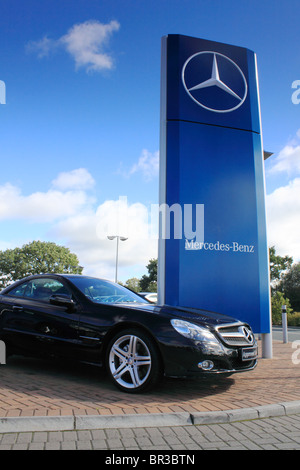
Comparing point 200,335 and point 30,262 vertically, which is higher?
point 30,262

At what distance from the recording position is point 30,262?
5900 cm

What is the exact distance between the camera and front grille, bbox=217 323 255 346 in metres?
4.57

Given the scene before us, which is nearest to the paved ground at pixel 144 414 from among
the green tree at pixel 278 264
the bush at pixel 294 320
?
the bush at pixel 294 320

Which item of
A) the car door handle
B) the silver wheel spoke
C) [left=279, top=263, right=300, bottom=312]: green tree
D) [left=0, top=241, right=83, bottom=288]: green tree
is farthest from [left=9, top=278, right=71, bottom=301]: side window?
[left=0, top=241, right=83, bottom=288]: green tree

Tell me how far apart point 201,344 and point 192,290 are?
3028mm

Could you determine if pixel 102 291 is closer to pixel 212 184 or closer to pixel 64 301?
pixel 64 301

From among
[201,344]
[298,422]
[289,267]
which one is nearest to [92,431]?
[201,344]

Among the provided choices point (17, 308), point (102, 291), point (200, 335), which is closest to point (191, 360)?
point (200, 335)

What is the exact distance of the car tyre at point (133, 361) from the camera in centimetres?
429

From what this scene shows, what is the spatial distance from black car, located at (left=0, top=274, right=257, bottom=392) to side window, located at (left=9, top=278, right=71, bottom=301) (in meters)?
0.01

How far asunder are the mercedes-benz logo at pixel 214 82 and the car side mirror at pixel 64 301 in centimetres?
503

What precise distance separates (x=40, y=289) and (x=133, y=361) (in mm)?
1867
